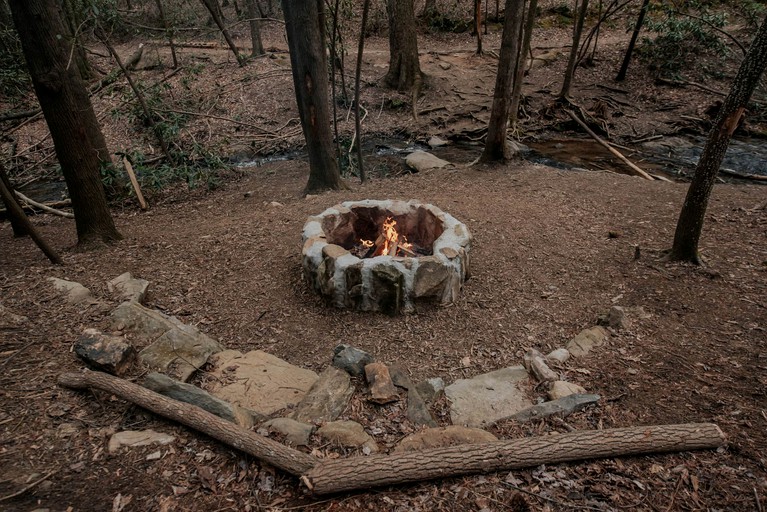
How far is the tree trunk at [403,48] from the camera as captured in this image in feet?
44.2

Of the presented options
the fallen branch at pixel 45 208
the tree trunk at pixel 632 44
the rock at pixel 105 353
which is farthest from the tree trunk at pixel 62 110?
the tree trunk at pixel 632 44

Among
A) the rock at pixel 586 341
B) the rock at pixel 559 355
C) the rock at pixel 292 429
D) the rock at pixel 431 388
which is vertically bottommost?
the rock at pixel 431 388

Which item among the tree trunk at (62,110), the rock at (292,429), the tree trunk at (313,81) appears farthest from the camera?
the tree trunk at (313,81)

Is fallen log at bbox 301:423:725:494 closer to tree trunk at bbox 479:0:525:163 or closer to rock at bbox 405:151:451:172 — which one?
tree trunk at bbox 479:0:525:163

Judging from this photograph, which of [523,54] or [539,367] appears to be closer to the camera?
[539,367]

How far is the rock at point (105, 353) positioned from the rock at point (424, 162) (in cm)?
786

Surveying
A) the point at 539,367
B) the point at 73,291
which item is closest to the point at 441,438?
the point at 539,367

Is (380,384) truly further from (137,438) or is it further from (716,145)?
(716,145)

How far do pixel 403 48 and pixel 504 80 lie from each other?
6.85 meters

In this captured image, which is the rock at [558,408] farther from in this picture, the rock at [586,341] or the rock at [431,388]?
the rock at [586,341]

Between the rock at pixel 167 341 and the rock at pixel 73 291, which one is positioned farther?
the rock at pixel 73 291

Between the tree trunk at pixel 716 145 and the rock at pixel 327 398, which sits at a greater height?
the tree trunk at pixel 716 145

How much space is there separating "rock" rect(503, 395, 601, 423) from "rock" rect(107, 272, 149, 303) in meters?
4.09

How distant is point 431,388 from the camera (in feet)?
11.9
